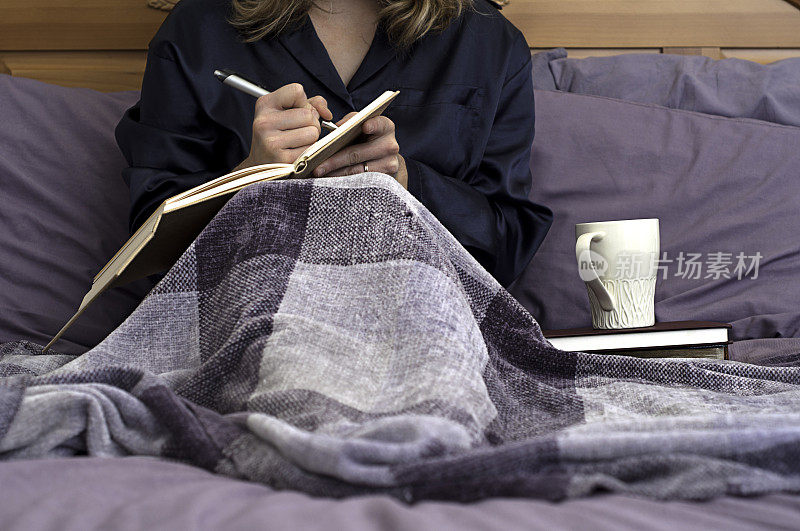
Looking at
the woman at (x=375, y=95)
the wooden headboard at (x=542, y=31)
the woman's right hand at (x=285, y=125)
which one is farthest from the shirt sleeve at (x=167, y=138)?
the wooden headboard at (x=542, y=31)

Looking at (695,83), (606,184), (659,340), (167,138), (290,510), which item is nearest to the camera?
(290,510)

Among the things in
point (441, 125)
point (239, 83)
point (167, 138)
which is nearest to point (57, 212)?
point (167, 138)

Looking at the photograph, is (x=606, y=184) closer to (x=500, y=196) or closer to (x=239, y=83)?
(x=500, y=196)

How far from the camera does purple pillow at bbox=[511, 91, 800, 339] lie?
3.78ft

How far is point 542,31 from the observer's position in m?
1.64

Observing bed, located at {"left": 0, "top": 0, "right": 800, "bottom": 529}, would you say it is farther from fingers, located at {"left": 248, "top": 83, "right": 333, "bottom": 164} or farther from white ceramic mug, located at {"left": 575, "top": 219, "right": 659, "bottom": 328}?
fingers, located at {"left": 248, "top": 83, "right": 333, "bottom": 164}

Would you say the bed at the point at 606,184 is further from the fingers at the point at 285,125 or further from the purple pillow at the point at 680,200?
the fingers at the point at 285,125

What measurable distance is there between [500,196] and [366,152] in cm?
36

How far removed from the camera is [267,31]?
1.17m

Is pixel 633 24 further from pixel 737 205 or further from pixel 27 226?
pixel 27 226

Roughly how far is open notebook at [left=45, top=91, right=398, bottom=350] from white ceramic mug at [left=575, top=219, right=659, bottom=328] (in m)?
0.31

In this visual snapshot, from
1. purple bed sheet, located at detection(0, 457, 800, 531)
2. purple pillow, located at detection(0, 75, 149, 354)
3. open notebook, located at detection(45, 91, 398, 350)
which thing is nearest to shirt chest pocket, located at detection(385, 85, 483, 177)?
open notebook, located at detection(45, 91, 398, 350)

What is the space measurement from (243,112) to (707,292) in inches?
30.7

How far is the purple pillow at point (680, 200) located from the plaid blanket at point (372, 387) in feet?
1.53
